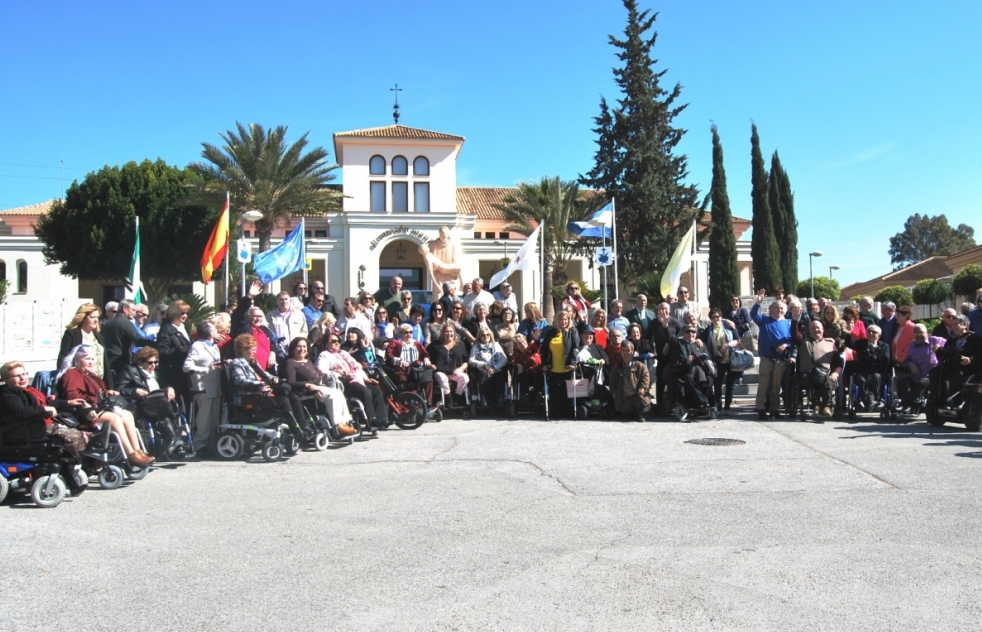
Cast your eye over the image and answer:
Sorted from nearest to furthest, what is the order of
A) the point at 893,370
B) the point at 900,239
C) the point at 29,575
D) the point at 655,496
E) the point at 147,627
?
the point at 147,627 → the point at 29,575 → the point at 655,496 → the point at 893,370 → the point at 900,239

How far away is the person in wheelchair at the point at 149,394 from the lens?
29.9 feet

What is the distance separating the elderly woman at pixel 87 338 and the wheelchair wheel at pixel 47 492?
2.30 metres

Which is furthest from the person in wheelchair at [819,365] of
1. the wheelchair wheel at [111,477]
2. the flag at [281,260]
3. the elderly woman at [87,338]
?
the flag at [281,260]

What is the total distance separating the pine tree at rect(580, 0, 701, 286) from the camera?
38.8m

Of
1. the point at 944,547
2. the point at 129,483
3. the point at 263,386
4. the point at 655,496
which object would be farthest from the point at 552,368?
the point at 944,547

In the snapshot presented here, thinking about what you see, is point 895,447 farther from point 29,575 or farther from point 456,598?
point 29,575

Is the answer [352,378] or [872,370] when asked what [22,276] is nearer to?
[352,378]

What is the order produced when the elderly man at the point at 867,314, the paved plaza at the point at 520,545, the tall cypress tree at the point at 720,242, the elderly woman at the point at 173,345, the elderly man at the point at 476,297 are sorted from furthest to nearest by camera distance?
the tall cypress tree at the point at 720,242 < the elderly man at the point at 476,297 < the elderly man at the point at 867,314 < the elderly woman at the point at 173,345 < the paved plaza at the point at 520,545

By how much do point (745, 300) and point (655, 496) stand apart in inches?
1088

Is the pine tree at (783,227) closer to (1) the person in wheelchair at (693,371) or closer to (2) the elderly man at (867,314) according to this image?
(2) the elderly man at (867,314)

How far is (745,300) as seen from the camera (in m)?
33.4

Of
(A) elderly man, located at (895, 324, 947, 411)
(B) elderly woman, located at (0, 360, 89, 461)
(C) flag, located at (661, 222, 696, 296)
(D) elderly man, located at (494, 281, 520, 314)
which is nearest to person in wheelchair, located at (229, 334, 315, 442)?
(B) elderly woman, located at (0, 360, 89, 461)

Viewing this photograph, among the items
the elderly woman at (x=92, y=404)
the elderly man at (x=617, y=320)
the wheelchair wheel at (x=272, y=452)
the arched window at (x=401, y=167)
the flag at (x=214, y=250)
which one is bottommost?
the wheelchair wheel at (x=272, y=452)

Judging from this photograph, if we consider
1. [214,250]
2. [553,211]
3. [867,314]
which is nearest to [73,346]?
[214,250]
